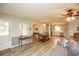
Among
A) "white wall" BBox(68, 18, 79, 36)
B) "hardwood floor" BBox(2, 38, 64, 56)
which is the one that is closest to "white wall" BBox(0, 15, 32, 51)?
"hardwood floor" BBox(2, 38, 64, 56)

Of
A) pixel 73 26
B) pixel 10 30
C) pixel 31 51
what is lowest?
pixel 31 51

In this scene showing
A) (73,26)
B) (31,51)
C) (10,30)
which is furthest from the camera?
(10,30)

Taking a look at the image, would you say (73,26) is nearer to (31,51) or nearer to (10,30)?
(31,51)

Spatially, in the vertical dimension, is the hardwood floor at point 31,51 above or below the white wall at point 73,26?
below

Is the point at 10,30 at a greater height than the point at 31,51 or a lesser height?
greater

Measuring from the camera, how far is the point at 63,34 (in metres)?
3.97

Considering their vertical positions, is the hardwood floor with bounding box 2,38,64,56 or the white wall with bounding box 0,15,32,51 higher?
the white wall with bounding box 0,15,32,51

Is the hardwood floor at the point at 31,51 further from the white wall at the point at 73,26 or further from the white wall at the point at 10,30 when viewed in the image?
the white wall at the point at 73,26

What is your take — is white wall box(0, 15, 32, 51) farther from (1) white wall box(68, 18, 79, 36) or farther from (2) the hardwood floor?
(1) white wall box(68, 18, 79, 36)

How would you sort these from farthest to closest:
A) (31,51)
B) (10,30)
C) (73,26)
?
(10,30)
(31,51)
(73,26)

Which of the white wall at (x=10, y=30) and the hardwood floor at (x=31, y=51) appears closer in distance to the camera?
the hardwood floor at (x=31, y=51)

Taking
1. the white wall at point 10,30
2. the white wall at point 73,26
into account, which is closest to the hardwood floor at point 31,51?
the white wall at point 10,30

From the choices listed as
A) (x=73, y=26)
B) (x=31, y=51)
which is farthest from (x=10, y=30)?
(x=73, y=26)

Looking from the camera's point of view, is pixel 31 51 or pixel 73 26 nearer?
pixel 73 26
